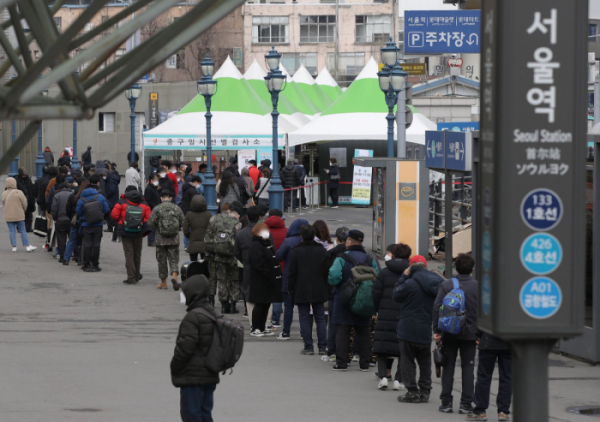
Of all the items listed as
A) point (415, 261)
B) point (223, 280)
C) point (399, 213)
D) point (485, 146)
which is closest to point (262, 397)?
point (415, 261)

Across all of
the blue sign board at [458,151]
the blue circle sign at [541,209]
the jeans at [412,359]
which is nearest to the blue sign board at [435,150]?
the blue sign board at [458,151]

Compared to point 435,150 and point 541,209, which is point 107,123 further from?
point 541,209

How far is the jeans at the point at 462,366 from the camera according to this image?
27.4ft

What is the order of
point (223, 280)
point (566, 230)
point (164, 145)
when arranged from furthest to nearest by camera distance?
point (164, 145) < point (223, 280) < point (566, 230)

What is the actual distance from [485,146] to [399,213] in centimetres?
1516

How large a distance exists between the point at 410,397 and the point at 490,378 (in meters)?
1.02

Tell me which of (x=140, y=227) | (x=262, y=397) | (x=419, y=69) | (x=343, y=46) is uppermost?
(x=343, y=46)

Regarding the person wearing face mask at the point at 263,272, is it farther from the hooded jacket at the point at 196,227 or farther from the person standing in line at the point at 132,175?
the person standing in line at the point at 132,175

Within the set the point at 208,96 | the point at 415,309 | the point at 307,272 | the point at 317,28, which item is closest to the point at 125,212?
the point at 307,272

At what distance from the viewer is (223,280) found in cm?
1327

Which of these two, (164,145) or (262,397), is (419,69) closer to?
(164,145)

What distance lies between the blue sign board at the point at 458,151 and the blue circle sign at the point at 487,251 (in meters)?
8.33

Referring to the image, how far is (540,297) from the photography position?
3.63 meters

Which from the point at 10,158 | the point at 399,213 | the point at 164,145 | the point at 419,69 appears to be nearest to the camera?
the point at 10,158
